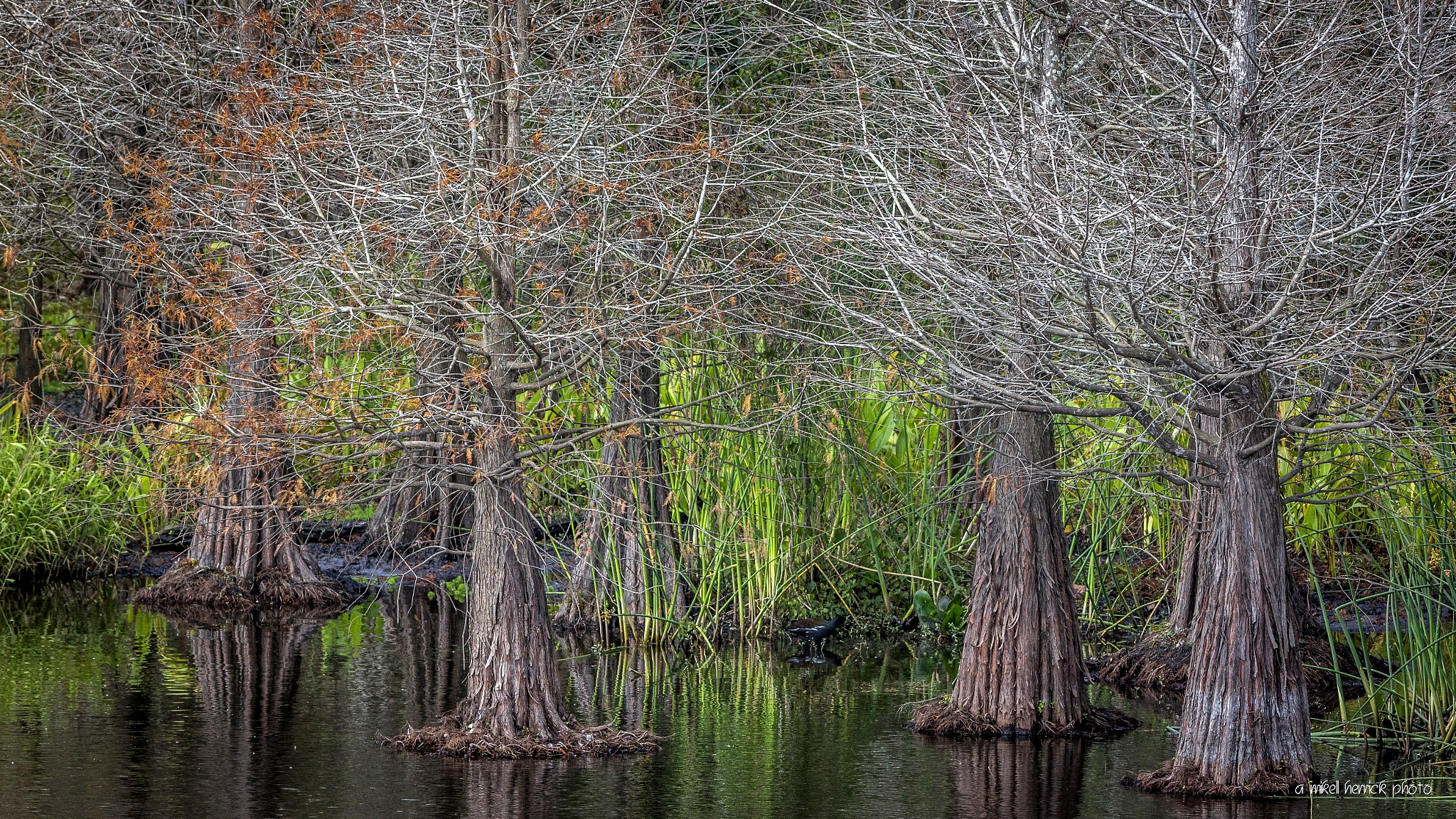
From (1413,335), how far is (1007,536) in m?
2.76

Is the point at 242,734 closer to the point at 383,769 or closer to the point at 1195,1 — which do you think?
the point at 383,769

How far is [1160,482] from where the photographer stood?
45.4ft

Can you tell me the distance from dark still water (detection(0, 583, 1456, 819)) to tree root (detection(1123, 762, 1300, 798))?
85 millimetres

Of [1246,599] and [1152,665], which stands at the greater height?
[1246,599]

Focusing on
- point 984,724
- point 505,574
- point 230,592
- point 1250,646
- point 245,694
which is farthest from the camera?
point 230,592

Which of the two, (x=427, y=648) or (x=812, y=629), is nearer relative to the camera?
(x=427, y=648)

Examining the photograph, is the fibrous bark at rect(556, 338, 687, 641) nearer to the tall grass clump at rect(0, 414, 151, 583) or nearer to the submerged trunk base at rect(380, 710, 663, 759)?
the submerged trunk base at rect(380, 710, 663, 759)

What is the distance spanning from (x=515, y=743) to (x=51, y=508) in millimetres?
9502

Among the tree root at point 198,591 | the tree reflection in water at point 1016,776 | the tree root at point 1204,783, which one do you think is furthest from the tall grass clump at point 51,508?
the tree root at point 1204,783

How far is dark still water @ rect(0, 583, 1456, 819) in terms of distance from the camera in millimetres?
8750

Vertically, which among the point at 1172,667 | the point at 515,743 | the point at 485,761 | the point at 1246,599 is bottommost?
the point at 485,761

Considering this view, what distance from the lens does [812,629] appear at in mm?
14508

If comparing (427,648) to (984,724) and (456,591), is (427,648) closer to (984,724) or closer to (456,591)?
(456,591)

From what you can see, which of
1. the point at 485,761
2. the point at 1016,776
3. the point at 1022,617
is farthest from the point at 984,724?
the point at 485,761
